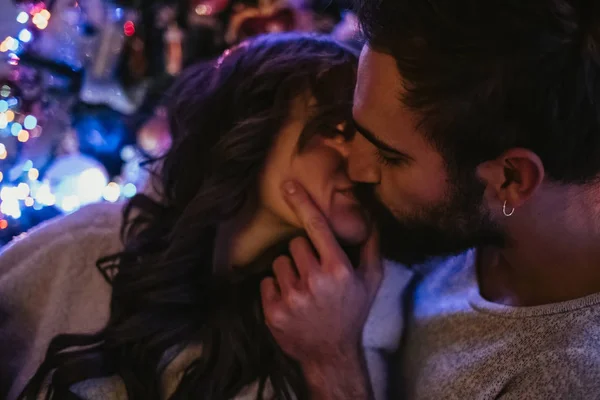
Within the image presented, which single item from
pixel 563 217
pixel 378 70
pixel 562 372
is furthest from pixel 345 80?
pixel 562 372

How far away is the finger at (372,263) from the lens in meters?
1.05

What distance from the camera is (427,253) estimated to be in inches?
40.4

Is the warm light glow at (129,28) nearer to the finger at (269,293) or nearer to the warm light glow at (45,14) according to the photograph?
the warm light glow at (45,14)

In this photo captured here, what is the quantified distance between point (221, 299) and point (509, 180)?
54cm

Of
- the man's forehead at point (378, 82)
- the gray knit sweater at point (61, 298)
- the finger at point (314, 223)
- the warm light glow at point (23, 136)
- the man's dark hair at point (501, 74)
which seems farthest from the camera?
the warm light glow at point (23, 136)

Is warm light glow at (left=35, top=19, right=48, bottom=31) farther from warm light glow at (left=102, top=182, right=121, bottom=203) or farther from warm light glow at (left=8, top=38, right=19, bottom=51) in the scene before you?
warm light glow at (left=102, top=182, right=121, bottom=203)

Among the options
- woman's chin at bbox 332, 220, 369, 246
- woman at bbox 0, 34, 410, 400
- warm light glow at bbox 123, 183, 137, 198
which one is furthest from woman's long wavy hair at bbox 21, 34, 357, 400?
warm light glow at bbox 123, 183, 137, 198

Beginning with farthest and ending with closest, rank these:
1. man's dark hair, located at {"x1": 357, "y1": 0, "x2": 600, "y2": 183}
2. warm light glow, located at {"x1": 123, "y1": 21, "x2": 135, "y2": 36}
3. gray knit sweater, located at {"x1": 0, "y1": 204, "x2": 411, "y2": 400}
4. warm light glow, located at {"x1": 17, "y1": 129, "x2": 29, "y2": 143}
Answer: warm light glow, located at {"x1": 123, "y1": 21, "x2": 135, "y2": 36} < warm light glow, located at {"x1": 17, "y1": 129, "x2": 29, "y2": 143} < gray knit sweater, located at {"x1": 0, "y1": 204, "x2": 411, "y2": 400} < man's dark hair, located at {"x1": 357, "y1": 0, "x2": 600, "y2": 183}

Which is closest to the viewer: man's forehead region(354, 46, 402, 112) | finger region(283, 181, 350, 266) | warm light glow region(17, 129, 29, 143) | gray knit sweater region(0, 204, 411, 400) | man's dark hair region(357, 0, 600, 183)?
man's dark hair region(357, 0, 600, 183)

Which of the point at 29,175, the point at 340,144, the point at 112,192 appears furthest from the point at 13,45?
the point at 340,144

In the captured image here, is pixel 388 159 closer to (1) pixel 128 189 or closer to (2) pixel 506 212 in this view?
(2) pixel 506 212

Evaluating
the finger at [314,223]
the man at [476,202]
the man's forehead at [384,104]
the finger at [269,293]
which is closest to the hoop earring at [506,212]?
the man at [476,202]

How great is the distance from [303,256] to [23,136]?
2.07 ft

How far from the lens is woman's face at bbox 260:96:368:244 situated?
3.29 feet
